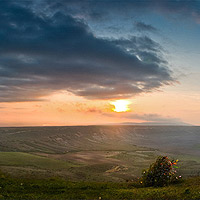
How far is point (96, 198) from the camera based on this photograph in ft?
66.1

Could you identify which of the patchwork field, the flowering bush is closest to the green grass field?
the flowering bush

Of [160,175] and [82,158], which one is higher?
[160,175]

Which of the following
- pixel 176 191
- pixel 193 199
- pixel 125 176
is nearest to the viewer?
pixel 193 199

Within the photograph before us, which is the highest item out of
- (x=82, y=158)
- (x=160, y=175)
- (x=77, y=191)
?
(x=160, y=175)

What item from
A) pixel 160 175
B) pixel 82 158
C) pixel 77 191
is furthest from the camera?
pixel 82 158

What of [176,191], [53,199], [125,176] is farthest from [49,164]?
[176,191]

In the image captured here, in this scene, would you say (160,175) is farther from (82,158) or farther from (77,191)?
(82,158)

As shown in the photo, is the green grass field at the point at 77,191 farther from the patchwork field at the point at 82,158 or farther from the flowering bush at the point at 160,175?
the patchwork field at the point at 82,158

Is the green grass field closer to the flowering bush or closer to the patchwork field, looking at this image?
the flowering bush

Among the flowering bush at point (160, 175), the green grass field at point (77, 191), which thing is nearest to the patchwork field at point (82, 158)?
the green grass field at point (77, 191)

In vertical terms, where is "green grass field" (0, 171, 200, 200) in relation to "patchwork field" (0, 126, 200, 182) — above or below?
above

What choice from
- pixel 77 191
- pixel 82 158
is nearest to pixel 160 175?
pixel 77 191

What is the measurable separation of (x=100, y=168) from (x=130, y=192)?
25661mm

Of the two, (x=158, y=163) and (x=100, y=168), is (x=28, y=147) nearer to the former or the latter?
(x=100, y=168)
